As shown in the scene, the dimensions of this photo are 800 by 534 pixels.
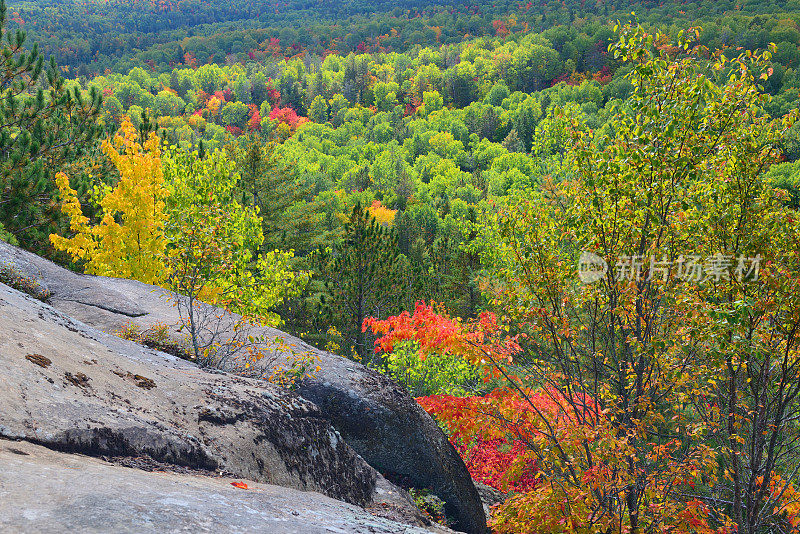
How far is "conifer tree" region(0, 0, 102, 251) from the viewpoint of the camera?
14383 mm

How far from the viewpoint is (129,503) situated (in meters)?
3.22

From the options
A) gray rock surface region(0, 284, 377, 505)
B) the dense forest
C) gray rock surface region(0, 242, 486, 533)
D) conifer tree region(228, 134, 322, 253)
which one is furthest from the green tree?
gray rock surface region(0, 284, 377, 505)

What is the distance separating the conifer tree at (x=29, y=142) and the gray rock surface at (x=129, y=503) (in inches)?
432

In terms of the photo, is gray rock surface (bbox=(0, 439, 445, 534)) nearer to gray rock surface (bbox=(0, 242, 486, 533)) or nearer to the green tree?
gray rock surface (bbox=(0, 242, 486, 533))

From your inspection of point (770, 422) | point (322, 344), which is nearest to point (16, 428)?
point (770, 422)

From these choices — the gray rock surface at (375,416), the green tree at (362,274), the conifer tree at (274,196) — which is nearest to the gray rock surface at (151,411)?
the gray rock surface at (375,416)

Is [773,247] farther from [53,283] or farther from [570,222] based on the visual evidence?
[53,283]

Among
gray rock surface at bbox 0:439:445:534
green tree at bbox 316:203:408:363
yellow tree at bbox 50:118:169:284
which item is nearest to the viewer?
gray rock surface at bbox 0:439:445:534

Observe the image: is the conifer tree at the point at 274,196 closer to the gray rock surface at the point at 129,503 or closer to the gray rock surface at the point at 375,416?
the gray rock surface at the point at 375,416

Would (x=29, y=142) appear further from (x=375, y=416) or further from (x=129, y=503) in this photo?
(x=129, y=503)

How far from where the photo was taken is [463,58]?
5989 inches

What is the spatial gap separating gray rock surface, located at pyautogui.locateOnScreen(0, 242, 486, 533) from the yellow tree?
10.3 feet

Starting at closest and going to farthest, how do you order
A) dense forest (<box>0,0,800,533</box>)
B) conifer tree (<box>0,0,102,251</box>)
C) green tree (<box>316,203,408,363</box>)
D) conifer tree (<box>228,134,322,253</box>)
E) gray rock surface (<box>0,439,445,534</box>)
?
gray rock surface (<box>0,439,445,534</box>) → dense forest (<box>0,0,800,533</box>) → conifer tree (<box>0,0,102,251</box>) → green tree (<box>316,203,408,363</box>) → conifer tree (<box>228,134,322,253</box>)

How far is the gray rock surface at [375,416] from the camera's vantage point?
8555 mm
